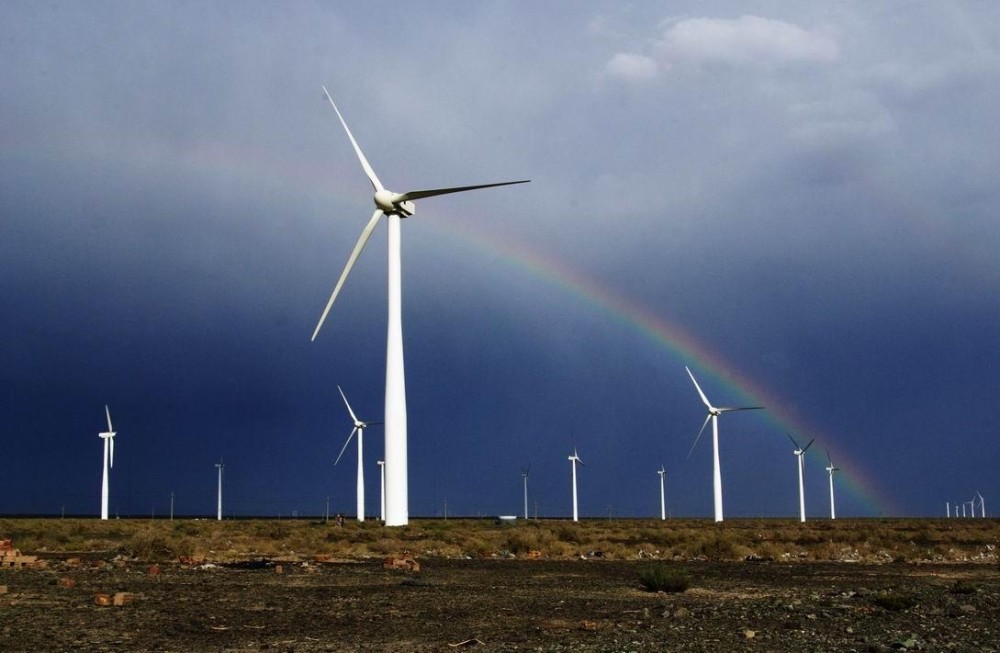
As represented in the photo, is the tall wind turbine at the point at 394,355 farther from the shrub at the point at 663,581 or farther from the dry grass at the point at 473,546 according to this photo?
the shrub at the point at 663,581

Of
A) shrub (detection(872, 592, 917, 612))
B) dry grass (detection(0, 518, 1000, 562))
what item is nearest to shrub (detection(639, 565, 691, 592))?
shrub (detection(872, 592, 917, 612))

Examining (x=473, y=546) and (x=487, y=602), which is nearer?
(x=487, y=602)

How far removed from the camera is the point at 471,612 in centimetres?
2384

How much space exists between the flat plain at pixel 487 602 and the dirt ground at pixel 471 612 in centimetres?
5

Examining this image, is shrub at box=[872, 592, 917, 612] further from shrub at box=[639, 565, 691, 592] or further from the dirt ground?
shrub at box=[639, 565, 691, 592]

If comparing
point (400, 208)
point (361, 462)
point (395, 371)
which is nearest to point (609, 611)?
point (395, 371)

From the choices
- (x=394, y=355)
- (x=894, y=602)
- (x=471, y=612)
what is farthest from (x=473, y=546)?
(x=894, y=602)

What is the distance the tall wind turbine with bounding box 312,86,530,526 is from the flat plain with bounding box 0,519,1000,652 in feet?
47.0

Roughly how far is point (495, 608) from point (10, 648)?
36.2 feet

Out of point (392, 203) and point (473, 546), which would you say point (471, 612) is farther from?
point (392, 203)

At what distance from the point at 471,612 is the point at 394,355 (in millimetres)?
42973

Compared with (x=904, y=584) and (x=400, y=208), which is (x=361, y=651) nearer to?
(x=904, y=584)

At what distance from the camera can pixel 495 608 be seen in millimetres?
24859

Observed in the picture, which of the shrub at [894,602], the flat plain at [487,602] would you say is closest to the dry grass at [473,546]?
the flat plain at [487,602]
